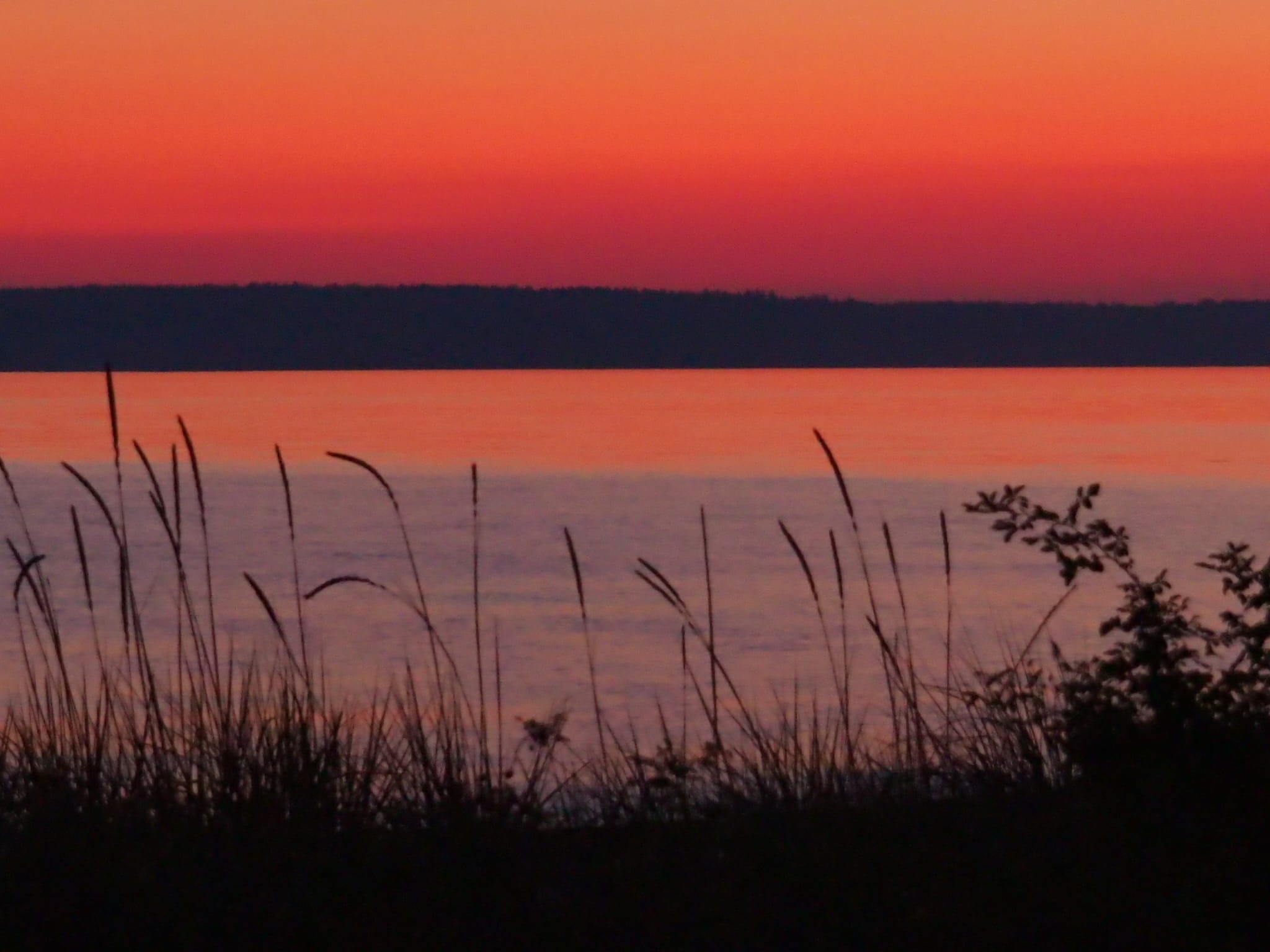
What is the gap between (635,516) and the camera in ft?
108

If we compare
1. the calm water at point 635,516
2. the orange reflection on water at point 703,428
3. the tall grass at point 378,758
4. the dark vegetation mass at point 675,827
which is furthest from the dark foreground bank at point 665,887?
the orange reflection on water at point 703,428

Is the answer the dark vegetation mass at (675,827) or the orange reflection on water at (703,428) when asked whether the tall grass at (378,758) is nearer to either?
the dark vegetation mass at (675,827)

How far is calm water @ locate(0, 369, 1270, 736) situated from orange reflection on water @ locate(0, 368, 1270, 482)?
1.18 ft

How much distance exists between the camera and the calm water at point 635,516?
1627 cm

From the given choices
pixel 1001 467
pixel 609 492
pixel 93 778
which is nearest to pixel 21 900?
pixel 93 778

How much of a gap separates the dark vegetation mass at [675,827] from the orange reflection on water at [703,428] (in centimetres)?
3743

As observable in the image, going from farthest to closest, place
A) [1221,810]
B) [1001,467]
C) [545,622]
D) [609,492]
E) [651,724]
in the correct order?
[1001,467]
[609,492]
[545,622]
[651,724]
[1221,810]

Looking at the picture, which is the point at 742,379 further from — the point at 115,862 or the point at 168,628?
the point at 115,862

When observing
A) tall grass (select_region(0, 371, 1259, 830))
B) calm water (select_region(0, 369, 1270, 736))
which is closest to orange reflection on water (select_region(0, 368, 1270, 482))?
calm water (select_region(0, 369, 1270, 736))

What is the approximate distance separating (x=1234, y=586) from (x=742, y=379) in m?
175

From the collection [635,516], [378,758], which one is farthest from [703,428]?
[378,758]

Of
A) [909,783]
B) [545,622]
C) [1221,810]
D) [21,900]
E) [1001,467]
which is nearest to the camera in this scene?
[21,900]

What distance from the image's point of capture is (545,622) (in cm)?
1836

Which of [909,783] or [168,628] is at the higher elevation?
[909,783]
